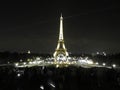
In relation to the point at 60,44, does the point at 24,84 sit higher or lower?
lower

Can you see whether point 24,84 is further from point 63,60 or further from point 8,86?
point 63,60

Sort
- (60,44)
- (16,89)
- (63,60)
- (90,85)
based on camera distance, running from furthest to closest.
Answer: (63,60) → (60,44) → (90,85) → (16,89)

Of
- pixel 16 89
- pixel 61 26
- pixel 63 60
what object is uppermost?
pixel 61 26

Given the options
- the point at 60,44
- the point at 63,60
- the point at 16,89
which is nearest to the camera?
the point at 16,89

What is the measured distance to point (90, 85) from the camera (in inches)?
1409

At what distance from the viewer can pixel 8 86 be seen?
32812 millimetres

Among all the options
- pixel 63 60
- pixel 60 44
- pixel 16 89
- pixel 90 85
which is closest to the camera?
pixel 16 89

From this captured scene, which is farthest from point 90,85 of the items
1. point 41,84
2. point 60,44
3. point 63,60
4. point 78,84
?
point 63,60

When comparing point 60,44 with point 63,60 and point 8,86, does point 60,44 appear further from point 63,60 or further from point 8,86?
point 8,86

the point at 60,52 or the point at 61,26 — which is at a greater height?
the point at 61,26

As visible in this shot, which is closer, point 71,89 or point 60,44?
point 71,89

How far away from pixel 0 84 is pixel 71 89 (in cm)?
630

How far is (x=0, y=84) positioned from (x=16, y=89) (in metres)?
2.38

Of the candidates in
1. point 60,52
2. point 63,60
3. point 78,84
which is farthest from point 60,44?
point 78,84
